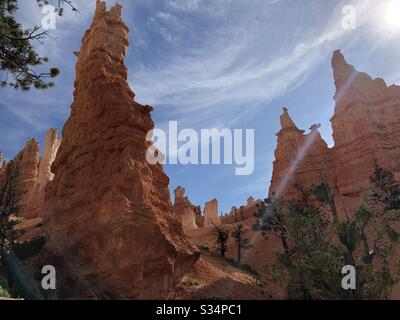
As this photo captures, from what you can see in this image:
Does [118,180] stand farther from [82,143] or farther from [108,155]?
[82,143]

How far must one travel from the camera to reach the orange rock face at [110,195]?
20.5 metres

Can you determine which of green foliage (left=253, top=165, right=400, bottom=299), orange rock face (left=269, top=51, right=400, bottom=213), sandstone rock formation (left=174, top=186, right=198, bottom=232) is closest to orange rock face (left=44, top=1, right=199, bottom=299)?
green foliage (left=253, top=165, right=400, bottom=299)

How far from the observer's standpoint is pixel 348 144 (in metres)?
61.5

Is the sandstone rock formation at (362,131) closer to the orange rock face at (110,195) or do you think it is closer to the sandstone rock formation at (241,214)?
the sandstone rock formation at (241,214)

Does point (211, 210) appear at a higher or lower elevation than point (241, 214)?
higher

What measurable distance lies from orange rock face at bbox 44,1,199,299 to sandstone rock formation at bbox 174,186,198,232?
45330mm

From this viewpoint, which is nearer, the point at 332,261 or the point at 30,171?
the point at 332,261

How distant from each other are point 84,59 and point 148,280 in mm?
20813

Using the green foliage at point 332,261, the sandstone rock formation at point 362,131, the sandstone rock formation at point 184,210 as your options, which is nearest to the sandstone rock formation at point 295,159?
the sandstone rock formation at point 362,131

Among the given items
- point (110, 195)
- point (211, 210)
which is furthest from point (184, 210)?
point (110, 195)

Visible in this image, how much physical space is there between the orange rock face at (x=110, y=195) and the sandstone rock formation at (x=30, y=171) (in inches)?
1342

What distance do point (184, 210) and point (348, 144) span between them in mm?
38058

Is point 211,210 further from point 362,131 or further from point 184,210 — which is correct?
point 362,131

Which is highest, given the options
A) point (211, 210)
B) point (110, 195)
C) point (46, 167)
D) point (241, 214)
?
point (46, 167)
